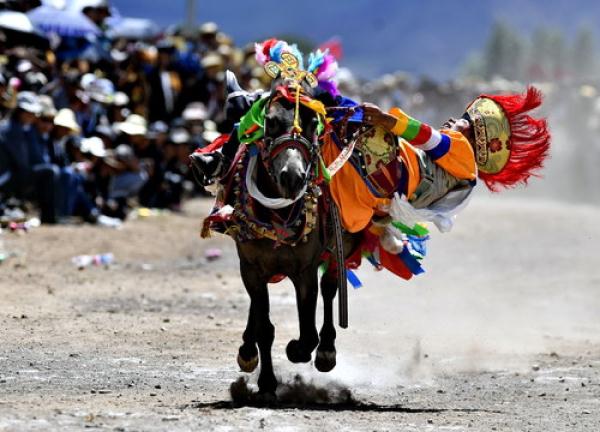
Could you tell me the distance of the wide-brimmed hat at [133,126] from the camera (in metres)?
18.0

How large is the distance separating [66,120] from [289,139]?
8.76 meters

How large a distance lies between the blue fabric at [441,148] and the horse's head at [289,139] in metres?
1.33

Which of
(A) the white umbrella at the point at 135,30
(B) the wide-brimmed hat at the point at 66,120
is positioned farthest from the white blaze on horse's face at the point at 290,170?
(A) the white umbrella at the point at 135,30

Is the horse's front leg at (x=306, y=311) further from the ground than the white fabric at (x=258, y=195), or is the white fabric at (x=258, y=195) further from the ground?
the white fabric at (x=258, y=195)

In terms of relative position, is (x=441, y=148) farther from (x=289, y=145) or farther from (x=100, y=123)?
(x=100, y=123)

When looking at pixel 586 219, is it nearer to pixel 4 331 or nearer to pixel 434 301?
pixel 434 301

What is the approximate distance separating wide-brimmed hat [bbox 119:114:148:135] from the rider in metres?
9.22

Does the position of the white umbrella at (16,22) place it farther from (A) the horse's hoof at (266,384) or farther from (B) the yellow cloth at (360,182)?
(A) the horse's hoof at (266,384)

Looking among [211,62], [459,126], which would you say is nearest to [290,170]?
[459,126]

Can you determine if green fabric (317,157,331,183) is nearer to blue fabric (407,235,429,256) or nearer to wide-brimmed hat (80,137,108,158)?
blue fabric (407,235,429,256)

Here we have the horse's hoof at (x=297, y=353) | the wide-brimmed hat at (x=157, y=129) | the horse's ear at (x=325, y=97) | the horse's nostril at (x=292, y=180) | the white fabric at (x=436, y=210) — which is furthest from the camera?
the wide-brimmed hat at (x=157, y=129)

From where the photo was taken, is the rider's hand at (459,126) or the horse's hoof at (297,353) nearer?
the horse's hoof at (297,353)

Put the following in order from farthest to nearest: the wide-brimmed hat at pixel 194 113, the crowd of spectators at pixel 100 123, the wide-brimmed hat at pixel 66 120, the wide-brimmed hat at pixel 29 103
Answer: the wide-brimmed hat at pixel 194 113
the wide-brimmed hat at pixel 66 120
the crowd of spectators at pixel 100 123
the wide-brimmed hat at pixel 29 103

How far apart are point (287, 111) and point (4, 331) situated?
11.1 ft
